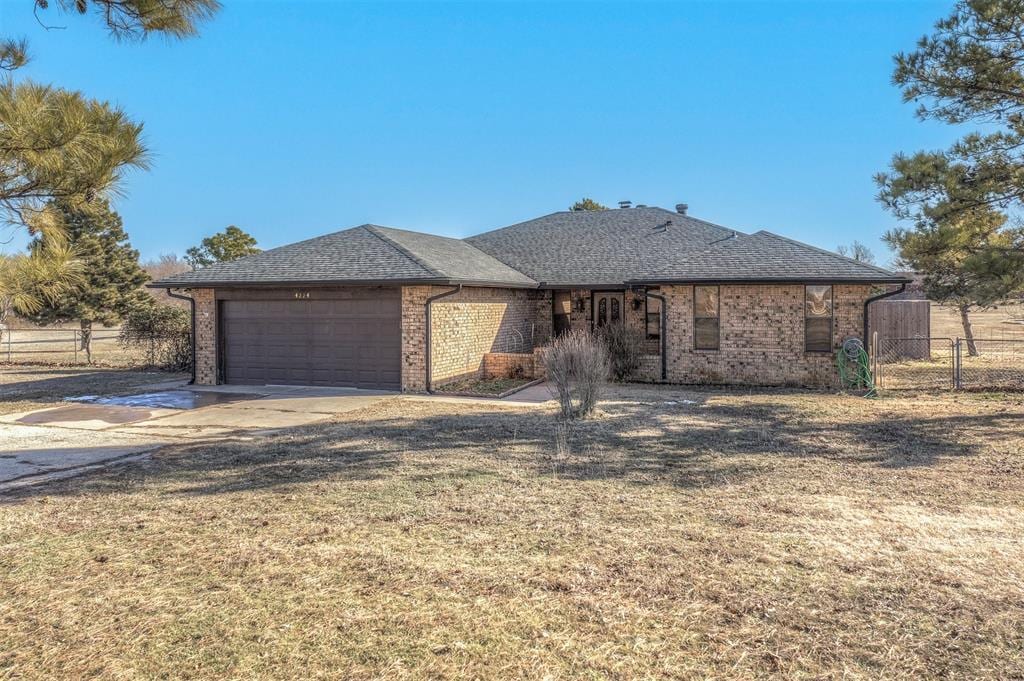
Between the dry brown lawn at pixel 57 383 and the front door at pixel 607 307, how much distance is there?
11217 mm

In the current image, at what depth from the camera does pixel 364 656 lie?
3.38m

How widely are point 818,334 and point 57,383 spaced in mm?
18157

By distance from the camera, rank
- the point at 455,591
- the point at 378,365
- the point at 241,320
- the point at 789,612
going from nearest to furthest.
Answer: the point at 789,612 < the point at 455,591 < the point at 378,365 < the point at 241,320

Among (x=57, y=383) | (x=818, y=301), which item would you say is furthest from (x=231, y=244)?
(x=818, y=301)

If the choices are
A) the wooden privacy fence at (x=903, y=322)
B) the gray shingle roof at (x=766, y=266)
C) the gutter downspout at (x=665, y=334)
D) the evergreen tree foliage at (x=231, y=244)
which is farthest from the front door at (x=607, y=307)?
the evergreen tree foliage at (x=231, y=244)

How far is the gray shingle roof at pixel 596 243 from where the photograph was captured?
1822 cm

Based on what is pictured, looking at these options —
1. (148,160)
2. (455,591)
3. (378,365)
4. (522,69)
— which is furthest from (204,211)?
(455,591)

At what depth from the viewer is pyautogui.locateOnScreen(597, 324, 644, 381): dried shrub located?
15836 millimetres

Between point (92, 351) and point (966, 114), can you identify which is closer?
point (966, 114)

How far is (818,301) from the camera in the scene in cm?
1453

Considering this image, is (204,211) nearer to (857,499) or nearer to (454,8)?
(454,8)

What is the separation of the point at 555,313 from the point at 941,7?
1103cm

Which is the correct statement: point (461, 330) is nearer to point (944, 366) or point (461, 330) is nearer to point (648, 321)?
point (648, 321)

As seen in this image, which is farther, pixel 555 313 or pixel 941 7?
pixel 555 313
